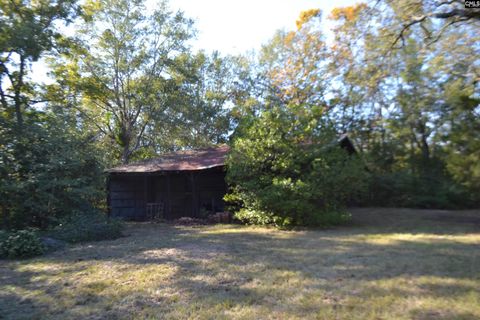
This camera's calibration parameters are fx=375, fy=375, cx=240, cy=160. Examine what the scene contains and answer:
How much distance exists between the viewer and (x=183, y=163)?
18.1 meters

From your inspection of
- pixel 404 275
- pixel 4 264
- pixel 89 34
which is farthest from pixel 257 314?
pixel 89 34

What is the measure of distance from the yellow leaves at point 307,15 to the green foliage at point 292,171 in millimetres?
13876

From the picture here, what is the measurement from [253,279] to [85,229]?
22.9 feet

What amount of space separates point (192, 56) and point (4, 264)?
21.7m

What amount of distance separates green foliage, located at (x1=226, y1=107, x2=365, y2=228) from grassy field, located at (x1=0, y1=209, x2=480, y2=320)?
2.16 m

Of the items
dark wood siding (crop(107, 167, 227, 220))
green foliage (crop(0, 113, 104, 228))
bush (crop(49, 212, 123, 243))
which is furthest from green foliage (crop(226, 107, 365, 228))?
green foliage (crop(0, 113, 104, 228))

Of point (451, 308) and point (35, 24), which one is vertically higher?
point (35, 24)

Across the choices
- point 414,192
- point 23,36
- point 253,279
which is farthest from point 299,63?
point 253,279

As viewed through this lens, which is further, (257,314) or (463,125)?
(463,125)

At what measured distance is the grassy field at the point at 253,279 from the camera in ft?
16.4

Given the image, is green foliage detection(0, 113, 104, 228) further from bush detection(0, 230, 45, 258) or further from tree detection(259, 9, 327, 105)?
tree detection(259, 9, 327, 105)

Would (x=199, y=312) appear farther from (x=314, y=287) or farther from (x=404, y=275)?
(x=404, y=275)

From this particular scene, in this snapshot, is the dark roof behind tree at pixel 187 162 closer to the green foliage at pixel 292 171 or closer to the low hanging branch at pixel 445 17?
the green foliage at pixel 292 171

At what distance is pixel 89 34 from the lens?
24.4 metres
